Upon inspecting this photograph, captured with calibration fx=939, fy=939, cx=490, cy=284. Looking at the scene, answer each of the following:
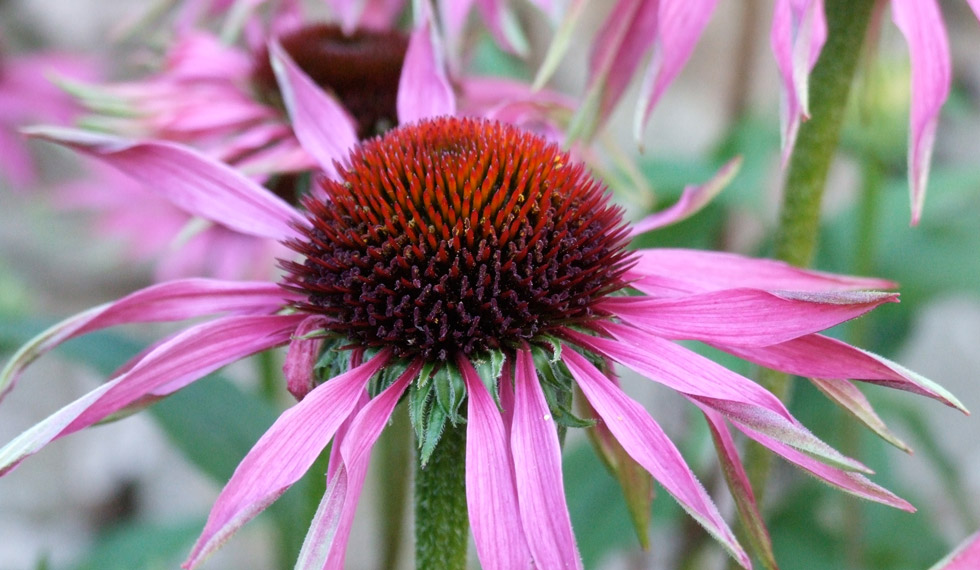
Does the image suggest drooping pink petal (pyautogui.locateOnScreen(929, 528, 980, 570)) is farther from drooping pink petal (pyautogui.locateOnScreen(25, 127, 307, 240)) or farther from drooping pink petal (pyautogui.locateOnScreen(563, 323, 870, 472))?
drooping pink petal (pyautogui.locateOnScreen(25, 127, 307, 240))

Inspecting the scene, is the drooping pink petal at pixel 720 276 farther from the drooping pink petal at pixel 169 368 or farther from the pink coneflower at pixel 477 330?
the drooping pink petal at pixel 169 368

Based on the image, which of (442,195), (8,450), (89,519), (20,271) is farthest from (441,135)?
(20,271)

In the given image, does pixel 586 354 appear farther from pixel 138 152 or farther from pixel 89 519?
pixel 89 519

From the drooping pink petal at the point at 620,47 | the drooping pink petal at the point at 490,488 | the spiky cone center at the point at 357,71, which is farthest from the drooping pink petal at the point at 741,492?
the spiky cone center at the point at 357,71

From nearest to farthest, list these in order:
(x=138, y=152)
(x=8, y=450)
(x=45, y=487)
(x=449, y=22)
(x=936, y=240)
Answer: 1. (x=8, y=450)
2. (x=138, y=152)
3. (x=449, y=22)
4. (x=936, y=240)
5. (x=45, y=487)

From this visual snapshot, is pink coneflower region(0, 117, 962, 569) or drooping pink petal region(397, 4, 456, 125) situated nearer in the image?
pink coneflower region(0, 117, 962, 569)

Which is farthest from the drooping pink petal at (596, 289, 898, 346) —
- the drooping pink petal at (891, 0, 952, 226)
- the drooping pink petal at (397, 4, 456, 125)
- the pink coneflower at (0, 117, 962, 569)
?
the drooping pink petal at (397, 4, 456, 125)
